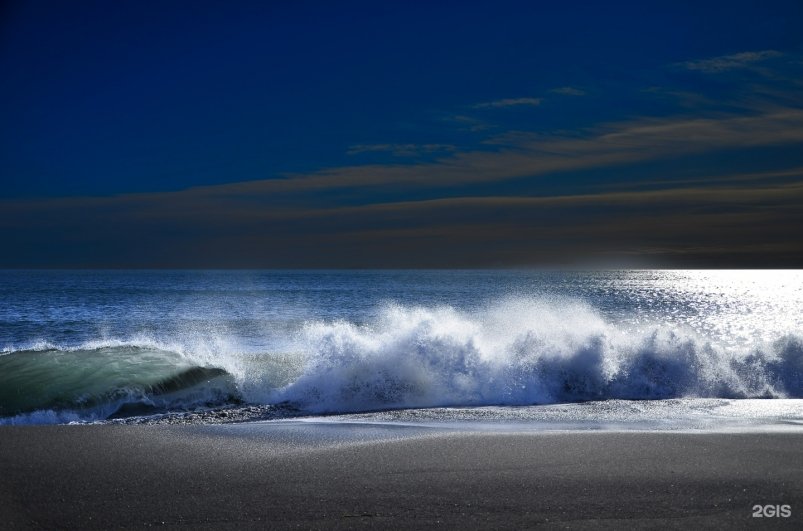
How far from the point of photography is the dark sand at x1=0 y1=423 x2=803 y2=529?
4879 millimetres

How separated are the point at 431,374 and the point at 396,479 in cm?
803

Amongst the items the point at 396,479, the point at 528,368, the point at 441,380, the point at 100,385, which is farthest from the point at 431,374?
the point at 396,479

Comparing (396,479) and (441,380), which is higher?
(396,479)

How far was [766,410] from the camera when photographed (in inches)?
439

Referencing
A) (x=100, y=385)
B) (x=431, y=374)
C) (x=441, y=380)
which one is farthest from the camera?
(x=431, y=374)

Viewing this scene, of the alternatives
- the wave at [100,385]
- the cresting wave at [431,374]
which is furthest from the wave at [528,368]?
the wave at [100,385]

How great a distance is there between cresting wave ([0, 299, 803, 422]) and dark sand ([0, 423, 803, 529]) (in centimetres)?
478

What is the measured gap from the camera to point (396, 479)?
5.90 m

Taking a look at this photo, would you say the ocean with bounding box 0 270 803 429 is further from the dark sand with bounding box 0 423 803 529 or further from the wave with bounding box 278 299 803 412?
the dark sand with bounding box 0 423 803 529

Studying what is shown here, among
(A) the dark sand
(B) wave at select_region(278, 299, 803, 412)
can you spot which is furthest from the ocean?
(A) the dark sand

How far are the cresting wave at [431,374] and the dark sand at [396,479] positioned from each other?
188 inches

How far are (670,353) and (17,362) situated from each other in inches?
632

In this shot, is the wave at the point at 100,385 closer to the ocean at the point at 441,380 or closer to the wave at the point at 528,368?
the ocean at the point at 441,380

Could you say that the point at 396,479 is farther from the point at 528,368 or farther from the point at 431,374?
the point at 528,368
